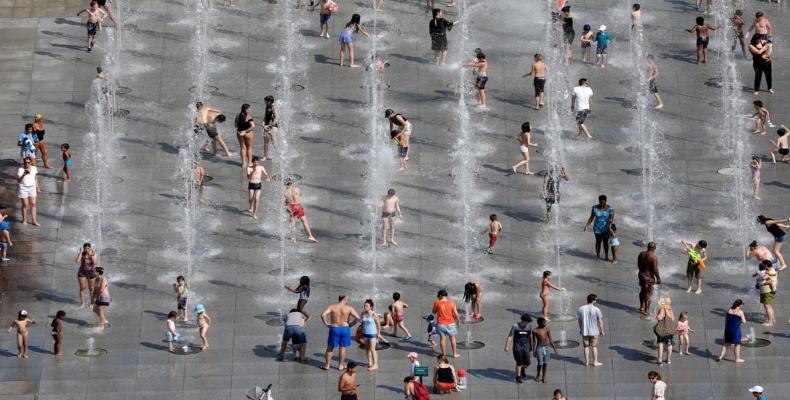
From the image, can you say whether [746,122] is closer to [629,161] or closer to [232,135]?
[629,161]

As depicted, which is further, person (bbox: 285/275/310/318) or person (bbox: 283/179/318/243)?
person (bbox: 283/179/318/243)

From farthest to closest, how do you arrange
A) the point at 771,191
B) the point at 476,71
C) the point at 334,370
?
1. the point at 476,71
2. the point at 771,191
3. the point at 334,370

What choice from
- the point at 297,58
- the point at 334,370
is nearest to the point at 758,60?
the point at 297,58

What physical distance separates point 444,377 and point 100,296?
788cm

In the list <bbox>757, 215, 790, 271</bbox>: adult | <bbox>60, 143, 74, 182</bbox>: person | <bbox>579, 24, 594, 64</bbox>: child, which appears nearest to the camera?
<bbox>757, 215, 790, 271</bbox>: adult

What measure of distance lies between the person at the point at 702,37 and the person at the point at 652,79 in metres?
1.70

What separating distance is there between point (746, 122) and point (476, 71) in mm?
6833

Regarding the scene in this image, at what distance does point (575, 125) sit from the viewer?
59.1 m

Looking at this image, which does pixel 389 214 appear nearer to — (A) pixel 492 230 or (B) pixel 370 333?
(A) pixel 492 230

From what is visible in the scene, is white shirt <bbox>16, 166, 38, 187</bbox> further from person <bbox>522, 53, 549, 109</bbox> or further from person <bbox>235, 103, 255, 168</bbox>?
person <bbox>522, 53, 549, 109</bbox>

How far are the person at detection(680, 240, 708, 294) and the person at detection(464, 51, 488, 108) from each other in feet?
30.2

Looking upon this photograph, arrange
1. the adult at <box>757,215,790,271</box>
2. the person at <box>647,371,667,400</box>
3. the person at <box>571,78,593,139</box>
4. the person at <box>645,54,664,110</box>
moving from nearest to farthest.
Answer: the person at <box>647,371,667,400</box>, the adult at <box>757,215,790,271</box>, the person at <box>571,78,593,139</box>, the person at <box>645,54,664,110</box>

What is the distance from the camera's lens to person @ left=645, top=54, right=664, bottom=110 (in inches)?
2354

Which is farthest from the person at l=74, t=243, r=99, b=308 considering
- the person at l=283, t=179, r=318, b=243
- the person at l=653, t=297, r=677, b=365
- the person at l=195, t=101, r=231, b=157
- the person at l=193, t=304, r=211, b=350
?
the person at l=653, t=297, r=677, b=365
